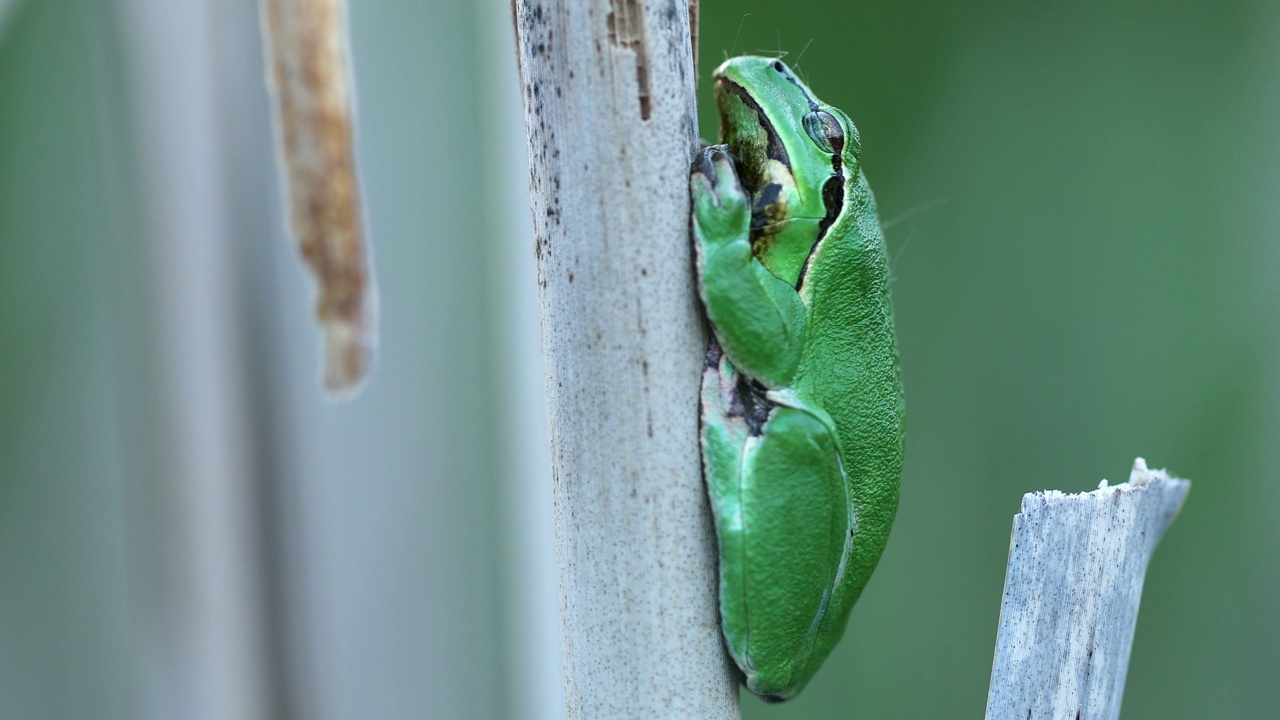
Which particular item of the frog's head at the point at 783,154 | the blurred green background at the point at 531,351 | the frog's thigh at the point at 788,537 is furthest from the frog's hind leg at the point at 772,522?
the blurred green background at the point at 531,351

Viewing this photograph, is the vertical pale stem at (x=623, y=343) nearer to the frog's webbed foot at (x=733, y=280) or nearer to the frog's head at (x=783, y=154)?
the frog's webbed foot at (x=733, y=280)

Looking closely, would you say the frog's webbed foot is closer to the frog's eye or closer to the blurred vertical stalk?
the frog's eye

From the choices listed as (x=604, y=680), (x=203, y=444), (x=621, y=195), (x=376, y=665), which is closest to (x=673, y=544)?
(x=604, y=680)

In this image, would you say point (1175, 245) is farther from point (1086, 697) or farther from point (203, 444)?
point (203, 444)

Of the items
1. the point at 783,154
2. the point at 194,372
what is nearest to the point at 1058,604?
the point at 783,154

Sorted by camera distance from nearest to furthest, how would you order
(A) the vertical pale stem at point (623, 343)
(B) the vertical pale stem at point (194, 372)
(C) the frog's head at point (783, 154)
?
(A) the vertical pale stem at point (623, 343), (C) the frog's head at point (783, 154), (B) the vertical pale stem at point (194, 372)

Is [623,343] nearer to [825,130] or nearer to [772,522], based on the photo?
[772,522]

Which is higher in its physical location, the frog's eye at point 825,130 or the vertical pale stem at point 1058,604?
the frog's eye at point 825,130
